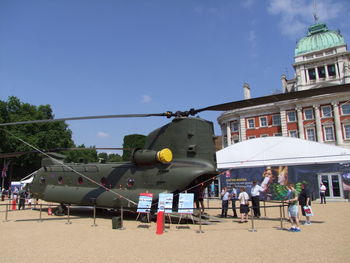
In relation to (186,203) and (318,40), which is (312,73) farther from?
(186,203)

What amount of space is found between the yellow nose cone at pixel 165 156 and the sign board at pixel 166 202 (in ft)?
4.76

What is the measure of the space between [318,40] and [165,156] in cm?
4748

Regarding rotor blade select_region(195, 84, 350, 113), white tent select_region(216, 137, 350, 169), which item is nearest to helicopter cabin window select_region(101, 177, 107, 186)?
rotor blade select_region(195, 84, 350, 113)

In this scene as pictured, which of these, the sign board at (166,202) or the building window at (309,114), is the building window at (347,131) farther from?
the sign board at (166,202)

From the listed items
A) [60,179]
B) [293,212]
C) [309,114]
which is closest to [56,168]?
[60,179]

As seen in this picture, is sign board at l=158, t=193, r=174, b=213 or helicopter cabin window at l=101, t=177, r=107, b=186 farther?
helicopter cabin window at l=101, t=177, r=107, b=186

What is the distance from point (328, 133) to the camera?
4253 centimetres

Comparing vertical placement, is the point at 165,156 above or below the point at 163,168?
above

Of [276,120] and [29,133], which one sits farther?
[276,120]

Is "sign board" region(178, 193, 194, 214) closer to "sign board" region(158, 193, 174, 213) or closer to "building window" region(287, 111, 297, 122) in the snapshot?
"sign board" region(158, 193, 174, 213)

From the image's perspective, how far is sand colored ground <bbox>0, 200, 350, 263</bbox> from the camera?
21.2 feet

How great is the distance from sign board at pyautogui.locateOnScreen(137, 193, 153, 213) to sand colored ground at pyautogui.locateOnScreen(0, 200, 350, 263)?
72cm

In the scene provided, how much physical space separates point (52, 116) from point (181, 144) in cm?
3972

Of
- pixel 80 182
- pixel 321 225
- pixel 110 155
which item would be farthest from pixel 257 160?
pixel 110 155
